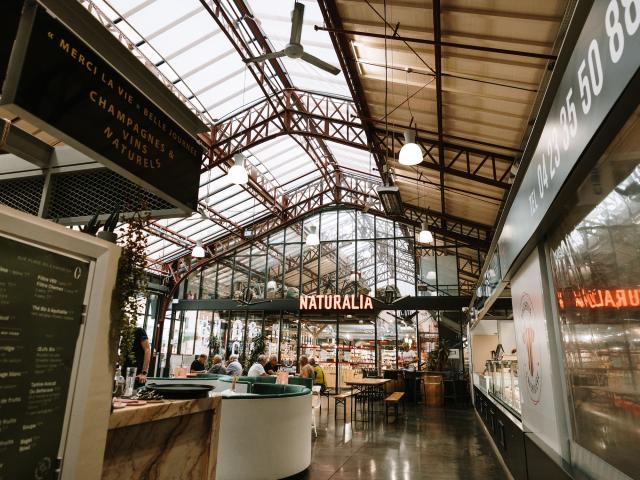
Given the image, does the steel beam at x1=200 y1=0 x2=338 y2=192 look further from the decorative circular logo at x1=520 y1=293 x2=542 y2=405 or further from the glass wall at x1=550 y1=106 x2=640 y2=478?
the glass wall at x1=550 y1=106 x2=640 y2=478

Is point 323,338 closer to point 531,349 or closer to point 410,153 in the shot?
point 410,153

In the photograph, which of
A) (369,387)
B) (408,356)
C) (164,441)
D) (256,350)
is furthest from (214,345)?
(164,441)

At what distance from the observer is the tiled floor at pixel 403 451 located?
4.93m

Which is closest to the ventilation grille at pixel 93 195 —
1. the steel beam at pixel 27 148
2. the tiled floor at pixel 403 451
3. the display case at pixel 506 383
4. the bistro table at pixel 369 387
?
the steel beam at pixel 27 148

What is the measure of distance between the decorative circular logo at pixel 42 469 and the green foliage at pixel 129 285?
1.81 ft

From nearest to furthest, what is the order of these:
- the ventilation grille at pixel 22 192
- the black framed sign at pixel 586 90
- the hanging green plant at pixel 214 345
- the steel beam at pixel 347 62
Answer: the black framed sign at pixel 586 90, the ventilation grille at pixel 22 192, the steel beam at pixel 347 62, the hanging green plant at pixel 214 345

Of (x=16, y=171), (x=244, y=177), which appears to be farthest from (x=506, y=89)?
(x=16, y=171)

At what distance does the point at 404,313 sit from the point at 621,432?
11343mm

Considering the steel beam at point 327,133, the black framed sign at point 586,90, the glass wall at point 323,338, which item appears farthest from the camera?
the glass wall at point 323,338

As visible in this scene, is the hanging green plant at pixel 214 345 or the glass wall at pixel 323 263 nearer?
the glass wall at pixel 323 263

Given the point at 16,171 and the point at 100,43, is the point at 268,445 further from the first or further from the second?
the point at 100,43

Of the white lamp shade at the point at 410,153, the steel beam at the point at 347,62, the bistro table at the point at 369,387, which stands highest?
the steel beam at the point at 347,62

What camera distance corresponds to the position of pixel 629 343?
182cm

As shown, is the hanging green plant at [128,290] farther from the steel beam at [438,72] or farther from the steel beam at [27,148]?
the steel beam at [438,72]
